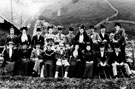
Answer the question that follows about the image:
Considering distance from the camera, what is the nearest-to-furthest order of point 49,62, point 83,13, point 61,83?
point 61,83 < point 49,62 < point 83,13

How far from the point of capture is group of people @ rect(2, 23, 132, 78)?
10352mm

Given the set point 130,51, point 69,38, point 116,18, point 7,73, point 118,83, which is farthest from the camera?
point 116,18

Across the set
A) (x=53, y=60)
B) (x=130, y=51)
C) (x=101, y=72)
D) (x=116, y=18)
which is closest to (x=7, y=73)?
(x=53, y=60)

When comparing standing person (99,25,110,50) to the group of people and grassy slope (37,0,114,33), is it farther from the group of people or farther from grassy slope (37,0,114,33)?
grassy slope (37,0,114,33)

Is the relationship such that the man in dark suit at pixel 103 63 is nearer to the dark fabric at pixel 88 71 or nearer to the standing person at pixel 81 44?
the dark fabric at pixel 88 71

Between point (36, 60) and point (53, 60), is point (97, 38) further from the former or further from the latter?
point (36, 60)

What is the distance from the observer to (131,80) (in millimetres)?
9156

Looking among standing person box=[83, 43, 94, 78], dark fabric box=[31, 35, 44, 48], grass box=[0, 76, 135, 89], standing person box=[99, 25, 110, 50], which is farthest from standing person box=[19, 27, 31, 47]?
standing person box=[99, 25, 110, 50]

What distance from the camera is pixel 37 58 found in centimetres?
1070

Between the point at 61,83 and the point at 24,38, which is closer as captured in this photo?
the point at 61,83

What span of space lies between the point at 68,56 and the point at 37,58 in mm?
1413

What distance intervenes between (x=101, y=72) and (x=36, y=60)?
2.95 meters

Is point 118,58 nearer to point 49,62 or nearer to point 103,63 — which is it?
point 103,63

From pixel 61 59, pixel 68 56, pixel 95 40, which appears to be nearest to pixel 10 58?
pixel 61 59
